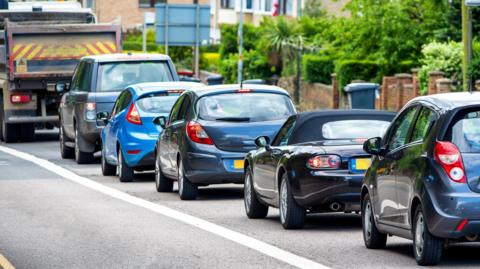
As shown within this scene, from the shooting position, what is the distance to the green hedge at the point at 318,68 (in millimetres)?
51906

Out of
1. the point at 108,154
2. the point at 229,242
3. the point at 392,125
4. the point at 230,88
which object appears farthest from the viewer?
the point at 108,154

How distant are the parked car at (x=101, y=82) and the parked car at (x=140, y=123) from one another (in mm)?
3502

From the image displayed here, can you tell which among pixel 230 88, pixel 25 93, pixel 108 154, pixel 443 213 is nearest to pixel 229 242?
pixel 443 213

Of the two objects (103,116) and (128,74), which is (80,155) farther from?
(103,116)

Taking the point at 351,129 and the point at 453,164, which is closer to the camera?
the point at 453,164

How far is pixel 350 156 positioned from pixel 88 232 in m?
2.78

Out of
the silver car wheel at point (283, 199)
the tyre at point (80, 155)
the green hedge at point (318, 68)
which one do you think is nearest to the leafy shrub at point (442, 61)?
the tyre at point (80, 155)

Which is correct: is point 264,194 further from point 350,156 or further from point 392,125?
point 392,125

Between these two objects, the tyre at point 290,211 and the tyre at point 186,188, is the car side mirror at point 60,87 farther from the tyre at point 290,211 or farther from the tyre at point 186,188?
the tyre at point 290,211

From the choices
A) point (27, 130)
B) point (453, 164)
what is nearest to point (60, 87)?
point (27, 130)

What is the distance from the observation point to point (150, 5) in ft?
303

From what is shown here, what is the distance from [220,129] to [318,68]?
32.1m

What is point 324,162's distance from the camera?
15.6m

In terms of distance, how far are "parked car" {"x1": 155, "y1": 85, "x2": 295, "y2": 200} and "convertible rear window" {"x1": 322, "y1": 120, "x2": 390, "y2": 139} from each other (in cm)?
367
